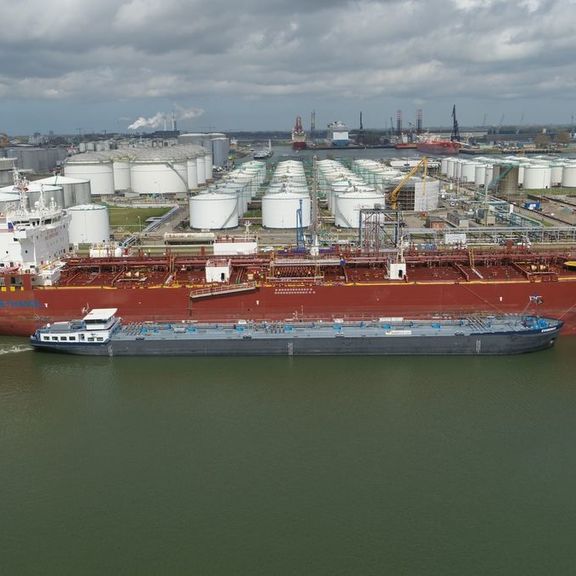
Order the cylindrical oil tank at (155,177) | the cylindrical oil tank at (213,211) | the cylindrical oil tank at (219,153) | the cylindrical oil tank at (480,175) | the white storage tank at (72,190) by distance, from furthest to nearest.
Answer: the cylindrical oil tank at (219,153), the cylindrical oil tank at (480,175), the cylindrical oil tank at (155,177), the white storage tank at (72,190), the cylindrical oil tank at (213,211)

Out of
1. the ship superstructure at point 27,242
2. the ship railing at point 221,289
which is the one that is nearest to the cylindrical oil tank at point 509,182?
the ship railing at point 221,289

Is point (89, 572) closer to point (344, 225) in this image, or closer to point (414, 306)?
point (414, 306)

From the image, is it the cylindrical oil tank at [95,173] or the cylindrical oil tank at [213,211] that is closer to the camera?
the cylindrical oil tank at [213,211]

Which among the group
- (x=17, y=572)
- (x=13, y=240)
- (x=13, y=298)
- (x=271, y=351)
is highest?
(x=13, y=240)

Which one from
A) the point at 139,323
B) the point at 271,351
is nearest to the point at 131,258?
the point at 139,323

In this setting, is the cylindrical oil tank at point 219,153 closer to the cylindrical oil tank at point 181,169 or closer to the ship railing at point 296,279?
the cylindrical oil tank at point 181,169

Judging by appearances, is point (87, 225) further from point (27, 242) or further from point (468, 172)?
point (468, 172)

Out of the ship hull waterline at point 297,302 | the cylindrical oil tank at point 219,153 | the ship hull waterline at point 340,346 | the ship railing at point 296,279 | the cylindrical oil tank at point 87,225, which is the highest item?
the cylindrical oil tank at point 219,153

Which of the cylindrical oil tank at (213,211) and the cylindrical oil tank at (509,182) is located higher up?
the cylindrical oil tank at (509,182)
